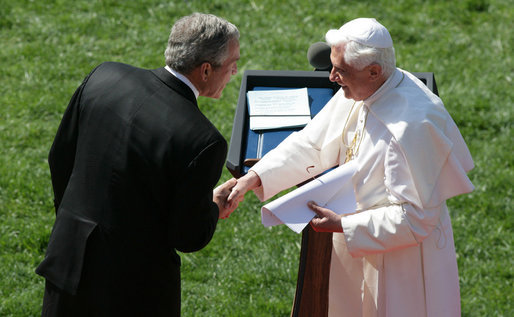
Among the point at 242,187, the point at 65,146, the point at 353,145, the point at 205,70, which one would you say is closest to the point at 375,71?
the point at 353,145

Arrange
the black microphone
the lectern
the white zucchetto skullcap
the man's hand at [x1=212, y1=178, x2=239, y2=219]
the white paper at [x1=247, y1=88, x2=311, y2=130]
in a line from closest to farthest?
the white zucchetto skullcap
the man's hand at [x1=212, y1=178, x2=239, y2=219]
the lectern
the white paper at [x1=247, y1=88, x2=311, y2=130]
the black microphone

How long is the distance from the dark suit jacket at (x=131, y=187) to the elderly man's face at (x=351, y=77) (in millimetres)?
689

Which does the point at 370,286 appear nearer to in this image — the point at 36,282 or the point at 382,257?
the point at 382,257

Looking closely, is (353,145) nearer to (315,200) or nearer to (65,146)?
(315,200)

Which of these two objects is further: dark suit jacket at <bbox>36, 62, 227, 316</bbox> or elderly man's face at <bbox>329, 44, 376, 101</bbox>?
elderly man's face at <bbox>329, 44, 376, 101</bbox>

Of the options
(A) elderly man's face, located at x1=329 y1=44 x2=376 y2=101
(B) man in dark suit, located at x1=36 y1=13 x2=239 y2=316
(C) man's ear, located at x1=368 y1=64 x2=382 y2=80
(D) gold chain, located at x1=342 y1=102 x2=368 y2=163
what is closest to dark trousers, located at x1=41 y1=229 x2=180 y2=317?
(B) man in dark suit, located at x1=36 y1=13 x2=239 y2=316

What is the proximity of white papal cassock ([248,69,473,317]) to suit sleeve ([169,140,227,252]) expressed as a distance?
726 mm

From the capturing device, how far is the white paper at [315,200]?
3.20 metres

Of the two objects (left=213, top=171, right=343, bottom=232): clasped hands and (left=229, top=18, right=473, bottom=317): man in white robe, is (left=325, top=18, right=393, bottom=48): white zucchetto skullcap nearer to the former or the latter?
(left=229, top=18, right=473, bottom=317): man in white robe

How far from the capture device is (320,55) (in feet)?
14.1

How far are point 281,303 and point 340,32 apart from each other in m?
2.08

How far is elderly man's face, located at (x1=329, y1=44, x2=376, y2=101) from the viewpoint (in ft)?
10.3

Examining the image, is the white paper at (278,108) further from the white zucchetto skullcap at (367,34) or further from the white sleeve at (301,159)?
the white zucchetto skullcap at (367,34)

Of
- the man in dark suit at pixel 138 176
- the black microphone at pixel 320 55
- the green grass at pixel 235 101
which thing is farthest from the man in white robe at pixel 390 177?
the green grass at pixel 235 101
